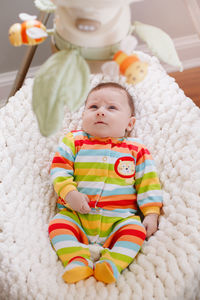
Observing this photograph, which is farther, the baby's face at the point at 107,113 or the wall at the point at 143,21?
the wall at the point at 143,21

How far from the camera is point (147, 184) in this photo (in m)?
1.11

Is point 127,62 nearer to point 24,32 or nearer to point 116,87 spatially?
point 24,32

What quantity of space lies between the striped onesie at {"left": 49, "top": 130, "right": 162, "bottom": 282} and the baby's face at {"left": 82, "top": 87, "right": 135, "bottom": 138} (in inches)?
1.4

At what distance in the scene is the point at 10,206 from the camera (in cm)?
101

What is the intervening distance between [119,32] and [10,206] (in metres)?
0.61

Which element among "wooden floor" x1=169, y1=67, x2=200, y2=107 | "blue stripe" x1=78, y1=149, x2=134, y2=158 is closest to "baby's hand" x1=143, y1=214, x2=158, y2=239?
"blue stripe" x1=78, y1=149, x2=134, y2=158

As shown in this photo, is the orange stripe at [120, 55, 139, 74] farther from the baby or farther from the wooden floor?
the wooden floor

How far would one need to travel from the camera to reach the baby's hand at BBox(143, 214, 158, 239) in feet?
3.39

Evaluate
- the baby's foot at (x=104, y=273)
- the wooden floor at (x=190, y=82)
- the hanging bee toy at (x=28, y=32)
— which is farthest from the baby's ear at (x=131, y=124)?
the hanging bee toy at (x=28, y=32)

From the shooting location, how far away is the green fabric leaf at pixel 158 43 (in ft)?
1.85

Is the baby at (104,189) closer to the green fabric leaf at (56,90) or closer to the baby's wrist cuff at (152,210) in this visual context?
the baby's wrist cuff at (152,210)

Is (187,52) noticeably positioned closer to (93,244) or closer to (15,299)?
(93,244)

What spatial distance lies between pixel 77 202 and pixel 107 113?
290 millimetres

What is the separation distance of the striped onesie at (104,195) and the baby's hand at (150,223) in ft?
0.05
